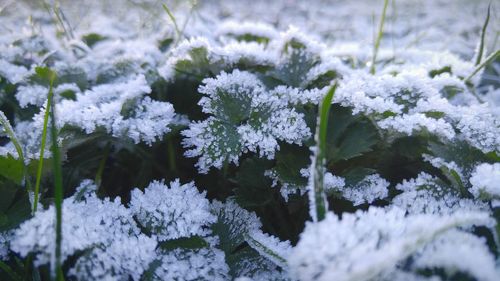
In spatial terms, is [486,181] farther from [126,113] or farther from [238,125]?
[126,113]

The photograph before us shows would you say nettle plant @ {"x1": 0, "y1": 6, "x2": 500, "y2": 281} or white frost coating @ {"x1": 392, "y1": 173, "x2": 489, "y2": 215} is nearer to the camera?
nettle plant @ {"x1": 0, "y1": 6, "x2": 500, "y2": 281}

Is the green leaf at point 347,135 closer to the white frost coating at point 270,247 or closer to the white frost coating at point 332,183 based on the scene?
the white frost coating at point 332,183

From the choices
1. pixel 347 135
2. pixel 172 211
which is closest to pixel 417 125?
pixel 347 135

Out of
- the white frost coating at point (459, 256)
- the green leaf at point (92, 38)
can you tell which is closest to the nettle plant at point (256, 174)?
the white frost coating at point (459, 256)

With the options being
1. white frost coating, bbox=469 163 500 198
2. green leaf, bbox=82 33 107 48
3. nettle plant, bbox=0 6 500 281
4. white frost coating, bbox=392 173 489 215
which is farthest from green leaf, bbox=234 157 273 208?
green leaf, bbox=82 33 107 48

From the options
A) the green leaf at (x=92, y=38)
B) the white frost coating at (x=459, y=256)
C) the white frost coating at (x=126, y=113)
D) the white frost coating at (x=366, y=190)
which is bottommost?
the white frost coating at (x=459, y=256)

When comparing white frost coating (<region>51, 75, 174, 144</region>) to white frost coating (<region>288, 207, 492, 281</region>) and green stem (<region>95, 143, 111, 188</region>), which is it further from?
white frost coating (<region>288, 207, 492, 281</region>)
